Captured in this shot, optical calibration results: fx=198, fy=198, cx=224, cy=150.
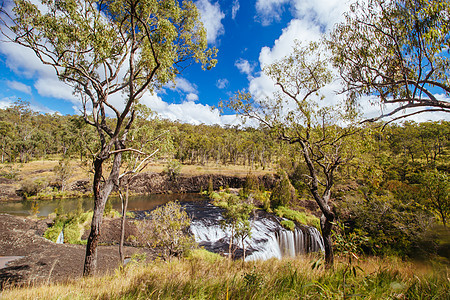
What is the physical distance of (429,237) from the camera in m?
12.9

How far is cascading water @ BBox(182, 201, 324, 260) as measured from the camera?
18.2 metres

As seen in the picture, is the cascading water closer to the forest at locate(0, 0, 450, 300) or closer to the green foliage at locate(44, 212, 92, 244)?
the forest at locate(0, 0, 450, 300)

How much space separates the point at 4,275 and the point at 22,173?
45.8 metres

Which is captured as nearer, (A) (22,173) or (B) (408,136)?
(A) (22,173)

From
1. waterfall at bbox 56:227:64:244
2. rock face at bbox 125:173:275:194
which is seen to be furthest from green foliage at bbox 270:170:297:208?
waterfall at bbox 56:227:64:244

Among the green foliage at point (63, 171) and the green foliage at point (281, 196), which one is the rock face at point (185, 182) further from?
the green foliage at point (281, 196)

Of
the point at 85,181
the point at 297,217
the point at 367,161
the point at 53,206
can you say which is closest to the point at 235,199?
the point at 367,161

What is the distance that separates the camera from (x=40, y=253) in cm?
1348

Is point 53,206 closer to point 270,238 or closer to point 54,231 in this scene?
point 54,231

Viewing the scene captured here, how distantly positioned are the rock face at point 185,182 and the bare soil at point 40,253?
27063mm

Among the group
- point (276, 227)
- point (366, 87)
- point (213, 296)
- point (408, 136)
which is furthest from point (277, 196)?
point (408, 136)

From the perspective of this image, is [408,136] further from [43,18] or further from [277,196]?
[43,18]

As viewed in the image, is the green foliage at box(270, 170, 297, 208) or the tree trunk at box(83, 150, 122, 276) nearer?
the tree trunk at box(83, 150, 122, 276)

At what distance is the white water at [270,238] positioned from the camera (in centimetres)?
1871
